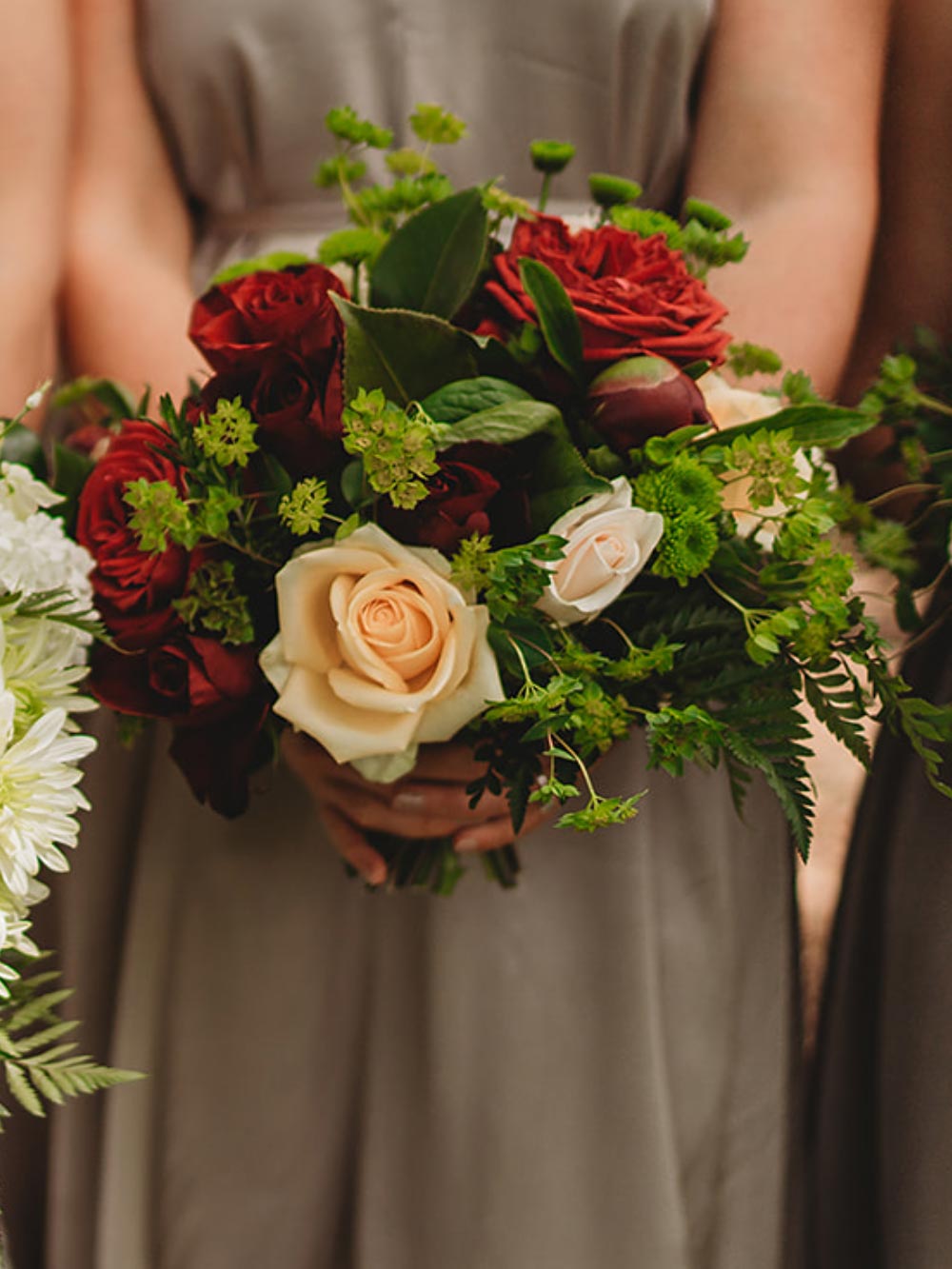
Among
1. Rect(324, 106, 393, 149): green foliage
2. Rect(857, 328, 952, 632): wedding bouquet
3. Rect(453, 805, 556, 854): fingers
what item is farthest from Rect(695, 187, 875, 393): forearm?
Rect(453, 805, 556, 854): fingers

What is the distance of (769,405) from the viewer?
586mm

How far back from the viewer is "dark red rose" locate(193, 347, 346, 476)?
53 cm

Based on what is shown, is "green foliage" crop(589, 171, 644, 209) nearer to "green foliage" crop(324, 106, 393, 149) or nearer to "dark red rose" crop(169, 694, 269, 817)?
"green foliage" crop(324, 106, 393, 149)

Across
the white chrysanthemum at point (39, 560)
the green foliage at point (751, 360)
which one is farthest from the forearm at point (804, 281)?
the white chrysanthemum at point (39, 560)

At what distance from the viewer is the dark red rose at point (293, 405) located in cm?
53

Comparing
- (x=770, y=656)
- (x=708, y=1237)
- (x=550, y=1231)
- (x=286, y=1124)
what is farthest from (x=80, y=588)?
(x=708, y=1237)

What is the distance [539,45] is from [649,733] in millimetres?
703

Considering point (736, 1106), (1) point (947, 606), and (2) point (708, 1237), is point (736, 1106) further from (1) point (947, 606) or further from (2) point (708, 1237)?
(1) point (947, 606)

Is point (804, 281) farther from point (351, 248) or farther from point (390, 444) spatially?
point (390, 444)

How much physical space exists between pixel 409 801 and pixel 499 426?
0.83 ft

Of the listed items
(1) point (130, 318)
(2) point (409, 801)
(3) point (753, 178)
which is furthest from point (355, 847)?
(3) point (753, 178)

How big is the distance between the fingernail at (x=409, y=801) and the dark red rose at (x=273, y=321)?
264 millimetres

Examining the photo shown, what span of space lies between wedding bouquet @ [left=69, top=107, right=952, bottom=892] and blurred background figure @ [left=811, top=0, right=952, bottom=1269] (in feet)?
0.79

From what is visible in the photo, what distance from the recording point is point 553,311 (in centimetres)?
53
